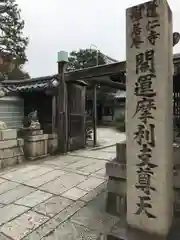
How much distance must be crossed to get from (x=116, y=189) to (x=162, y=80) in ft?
6.47

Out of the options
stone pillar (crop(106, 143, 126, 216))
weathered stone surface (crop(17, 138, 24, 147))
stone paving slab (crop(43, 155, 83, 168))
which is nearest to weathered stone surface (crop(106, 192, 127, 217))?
stone pillar (crop(106, 143, 126, 216))

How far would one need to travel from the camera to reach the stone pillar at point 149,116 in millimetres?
2584

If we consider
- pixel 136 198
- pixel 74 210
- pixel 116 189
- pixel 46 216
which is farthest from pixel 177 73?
pixel 46 216

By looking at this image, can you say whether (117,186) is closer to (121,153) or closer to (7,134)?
(121,153)

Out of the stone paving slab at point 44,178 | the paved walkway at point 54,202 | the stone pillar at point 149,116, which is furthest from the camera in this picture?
the stone paving slab at point 44,178

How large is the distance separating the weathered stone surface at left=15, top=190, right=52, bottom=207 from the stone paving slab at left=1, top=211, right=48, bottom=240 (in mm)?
327

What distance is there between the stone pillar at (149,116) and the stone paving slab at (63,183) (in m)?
2.05

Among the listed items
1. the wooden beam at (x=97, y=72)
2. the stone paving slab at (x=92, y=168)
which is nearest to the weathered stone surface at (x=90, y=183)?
the stone paving slab at (x=92, y=168)

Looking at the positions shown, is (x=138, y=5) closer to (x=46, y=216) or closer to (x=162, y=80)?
(x=162, y=80)

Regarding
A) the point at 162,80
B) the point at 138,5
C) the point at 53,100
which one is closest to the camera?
the point at 162,80

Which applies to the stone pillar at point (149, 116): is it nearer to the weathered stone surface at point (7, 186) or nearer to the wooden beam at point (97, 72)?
the weathered stone surface at point (7, 186)

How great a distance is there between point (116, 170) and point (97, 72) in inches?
153

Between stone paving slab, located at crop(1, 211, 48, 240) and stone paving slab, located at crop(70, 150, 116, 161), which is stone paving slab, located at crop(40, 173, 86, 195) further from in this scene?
stone paving slab, located at crop(70, 150, 116, 161)

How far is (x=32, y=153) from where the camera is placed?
721 centimetres
